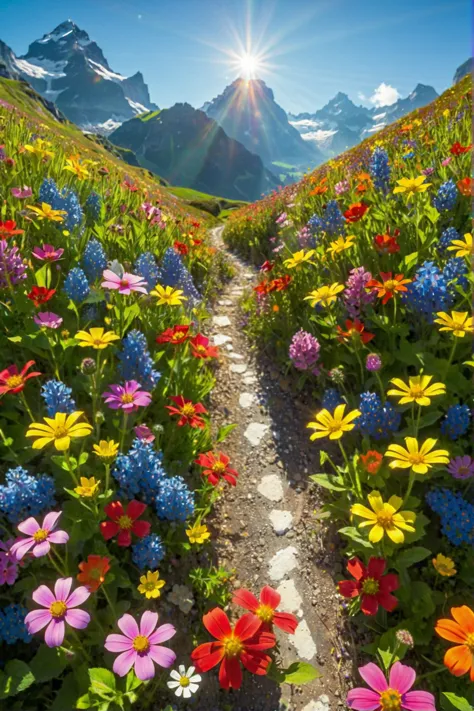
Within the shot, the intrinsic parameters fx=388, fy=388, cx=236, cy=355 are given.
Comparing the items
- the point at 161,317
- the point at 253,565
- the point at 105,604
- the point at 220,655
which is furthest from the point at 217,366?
the point at 220,655

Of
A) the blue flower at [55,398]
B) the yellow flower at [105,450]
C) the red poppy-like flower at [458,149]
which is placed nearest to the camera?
the yellow flower at [105,450]

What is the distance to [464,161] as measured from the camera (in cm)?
487

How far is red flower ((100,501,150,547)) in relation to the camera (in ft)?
8.02

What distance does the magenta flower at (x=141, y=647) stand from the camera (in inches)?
76.5

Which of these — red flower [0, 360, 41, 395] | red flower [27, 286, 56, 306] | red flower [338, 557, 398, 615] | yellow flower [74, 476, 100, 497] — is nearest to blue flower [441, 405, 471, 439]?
red flower [338, 557, 398, 615]

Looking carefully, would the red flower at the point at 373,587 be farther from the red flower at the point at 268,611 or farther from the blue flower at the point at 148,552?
the blue flower at the point at 148,552

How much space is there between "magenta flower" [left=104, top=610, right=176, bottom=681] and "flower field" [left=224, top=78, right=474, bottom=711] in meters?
0.95

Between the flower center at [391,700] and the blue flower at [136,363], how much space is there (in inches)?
92.6

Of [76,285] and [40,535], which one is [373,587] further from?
[76,285]

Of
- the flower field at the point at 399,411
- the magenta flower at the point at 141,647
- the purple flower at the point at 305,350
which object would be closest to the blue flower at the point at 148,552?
the magenta flower at the point at 141,647

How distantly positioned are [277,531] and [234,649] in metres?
1.43

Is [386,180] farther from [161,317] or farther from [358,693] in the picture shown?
[358,693]

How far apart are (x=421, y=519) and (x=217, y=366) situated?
3.41 m

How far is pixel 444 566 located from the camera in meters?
2.57
